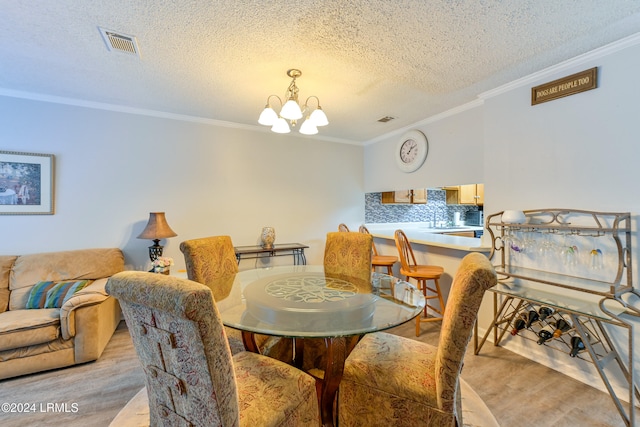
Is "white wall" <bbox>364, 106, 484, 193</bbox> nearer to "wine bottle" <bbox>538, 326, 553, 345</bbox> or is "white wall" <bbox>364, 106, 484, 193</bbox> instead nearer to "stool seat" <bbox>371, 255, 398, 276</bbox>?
"stool seat" <bbox>371, 255, 398, 276</bbox>

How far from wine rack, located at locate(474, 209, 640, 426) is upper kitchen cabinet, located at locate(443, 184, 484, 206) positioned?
1827 mm

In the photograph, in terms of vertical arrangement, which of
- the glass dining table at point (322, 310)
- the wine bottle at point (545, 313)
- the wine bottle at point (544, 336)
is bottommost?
the wine bottle at point (544, 336)

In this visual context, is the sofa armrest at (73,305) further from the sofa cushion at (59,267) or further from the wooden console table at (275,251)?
the wooden console table at (275,251)

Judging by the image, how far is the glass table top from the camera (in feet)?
4.11

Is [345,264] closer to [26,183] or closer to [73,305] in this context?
[73,305]

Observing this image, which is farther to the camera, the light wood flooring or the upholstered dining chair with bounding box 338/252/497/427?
the light wood flooring

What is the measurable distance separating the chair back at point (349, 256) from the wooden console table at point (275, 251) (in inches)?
46.1

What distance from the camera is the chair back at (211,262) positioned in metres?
1.99

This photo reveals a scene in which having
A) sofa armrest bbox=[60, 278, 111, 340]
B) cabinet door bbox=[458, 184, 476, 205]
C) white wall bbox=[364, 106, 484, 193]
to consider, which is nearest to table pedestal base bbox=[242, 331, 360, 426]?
sofa armrest bbox=[60, 278, 111, 340]

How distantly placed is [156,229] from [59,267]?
916mm

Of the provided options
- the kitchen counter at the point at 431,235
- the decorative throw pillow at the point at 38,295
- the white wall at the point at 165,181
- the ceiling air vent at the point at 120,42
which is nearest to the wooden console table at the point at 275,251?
the white wall at the point at 165,181

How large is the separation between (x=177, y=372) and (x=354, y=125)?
3380 mm

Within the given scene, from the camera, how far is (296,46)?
6.03 ft

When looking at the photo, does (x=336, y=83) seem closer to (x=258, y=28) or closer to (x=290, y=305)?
(x=258, y=28)
